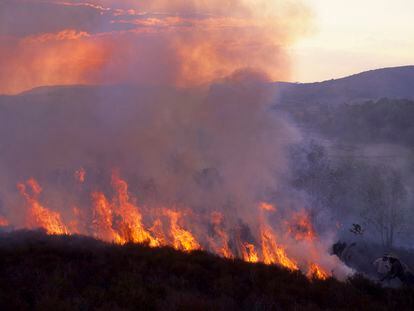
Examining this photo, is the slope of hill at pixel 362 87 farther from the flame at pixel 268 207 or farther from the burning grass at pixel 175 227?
the burning grass at pixel 175 227

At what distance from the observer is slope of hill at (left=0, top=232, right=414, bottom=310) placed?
274 inches

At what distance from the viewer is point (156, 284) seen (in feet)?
25.6

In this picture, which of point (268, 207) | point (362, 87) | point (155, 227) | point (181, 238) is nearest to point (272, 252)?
point (181, 238)

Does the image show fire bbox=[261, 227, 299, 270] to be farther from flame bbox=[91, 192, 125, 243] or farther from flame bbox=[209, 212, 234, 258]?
flame bbox=[91, 192, 125, 243]

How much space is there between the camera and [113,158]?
30.5 metres

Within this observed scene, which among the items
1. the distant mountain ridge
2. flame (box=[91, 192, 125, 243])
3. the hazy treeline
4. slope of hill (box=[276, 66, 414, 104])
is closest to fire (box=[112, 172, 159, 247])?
flame (box=[91, 192, 125, 243])

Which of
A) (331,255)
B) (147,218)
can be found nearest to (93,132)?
(147,218)

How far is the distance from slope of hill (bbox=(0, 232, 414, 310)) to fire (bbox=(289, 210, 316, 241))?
1115 centimetres

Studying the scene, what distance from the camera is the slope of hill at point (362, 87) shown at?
5357 inches

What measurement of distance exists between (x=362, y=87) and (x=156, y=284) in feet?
490

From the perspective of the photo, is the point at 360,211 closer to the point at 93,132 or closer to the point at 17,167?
the point at 93,132

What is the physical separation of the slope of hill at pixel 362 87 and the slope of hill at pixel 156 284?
4927 inches

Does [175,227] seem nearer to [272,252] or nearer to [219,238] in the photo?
[219,238]

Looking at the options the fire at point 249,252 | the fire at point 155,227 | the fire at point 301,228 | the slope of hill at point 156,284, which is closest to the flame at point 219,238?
the fire at point 155,227
